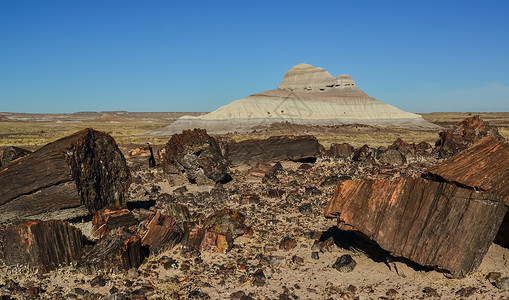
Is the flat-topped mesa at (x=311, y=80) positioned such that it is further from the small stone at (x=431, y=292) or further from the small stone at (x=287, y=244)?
the small stone at (x=431, y=292)

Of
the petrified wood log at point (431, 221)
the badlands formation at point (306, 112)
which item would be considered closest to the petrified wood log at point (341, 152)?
the petrified wood log at point (431, 221)

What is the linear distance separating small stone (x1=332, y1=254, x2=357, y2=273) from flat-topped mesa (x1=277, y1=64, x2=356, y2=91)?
9423 cm

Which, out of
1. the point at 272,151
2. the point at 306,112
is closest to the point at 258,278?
the point at 272,151

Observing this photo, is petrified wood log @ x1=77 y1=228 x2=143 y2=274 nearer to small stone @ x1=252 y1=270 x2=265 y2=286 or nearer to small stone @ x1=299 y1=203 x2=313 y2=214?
small stone @ x1=252 y1=270 x2=265 y2=286

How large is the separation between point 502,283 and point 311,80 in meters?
106

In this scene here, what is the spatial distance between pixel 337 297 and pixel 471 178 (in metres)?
2.72

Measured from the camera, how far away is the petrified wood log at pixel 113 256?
691 cm

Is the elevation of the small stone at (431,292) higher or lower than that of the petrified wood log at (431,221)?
A: lower

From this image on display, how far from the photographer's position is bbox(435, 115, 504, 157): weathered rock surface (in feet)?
66.2

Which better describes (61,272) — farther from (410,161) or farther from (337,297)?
(410,161)

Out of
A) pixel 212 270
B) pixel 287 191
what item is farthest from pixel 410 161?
pixel 212 270

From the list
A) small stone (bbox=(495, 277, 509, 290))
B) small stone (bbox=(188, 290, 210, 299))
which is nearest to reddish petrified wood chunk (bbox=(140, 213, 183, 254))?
small stone (bbox=(188, 290, 210, 299))

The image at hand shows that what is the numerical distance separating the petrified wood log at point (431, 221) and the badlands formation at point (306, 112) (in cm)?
5816

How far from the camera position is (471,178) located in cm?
627
